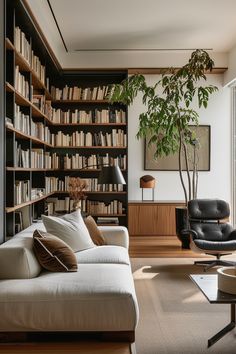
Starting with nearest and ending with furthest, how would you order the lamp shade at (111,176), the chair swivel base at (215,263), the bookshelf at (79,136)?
the lamp shade at (111,176), the chair swivel base at (215,263), the bookshelf at (79,136)

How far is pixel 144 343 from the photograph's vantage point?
297 centimetres

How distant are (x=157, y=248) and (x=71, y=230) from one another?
8.88 feet

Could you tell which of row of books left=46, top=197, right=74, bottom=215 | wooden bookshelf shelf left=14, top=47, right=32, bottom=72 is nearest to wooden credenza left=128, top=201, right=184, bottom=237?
row of books left=46, top=197, right=74, bottom=215

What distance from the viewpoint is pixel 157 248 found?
257 inches

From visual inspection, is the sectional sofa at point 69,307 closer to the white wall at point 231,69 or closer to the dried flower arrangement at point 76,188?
the dried flower arrangement at point 76,188

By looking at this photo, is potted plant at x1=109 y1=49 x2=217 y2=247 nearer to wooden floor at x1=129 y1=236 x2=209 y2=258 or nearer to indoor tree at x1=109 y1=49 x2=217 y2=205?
indoor tree at x1=109 y1=49 x2=217 y2=205

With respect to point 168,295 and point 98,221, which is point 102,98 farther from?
point 168,295

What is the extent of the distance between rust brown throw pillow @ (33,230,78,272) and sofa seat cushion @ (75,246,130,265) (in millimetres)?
398

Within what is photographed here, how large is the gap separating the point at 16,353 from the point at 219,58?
620 cm

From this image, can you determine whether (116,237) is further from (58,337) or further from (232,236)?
(58,337)

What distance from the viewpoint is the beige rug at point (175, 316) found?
291cm

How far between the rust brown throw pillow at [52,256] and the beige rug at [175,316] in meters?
0.73

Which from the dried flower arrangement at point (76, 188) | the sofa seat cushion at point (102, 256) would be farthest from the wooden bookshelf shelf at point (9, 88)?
the dried flower arrangement at point (76, 188)

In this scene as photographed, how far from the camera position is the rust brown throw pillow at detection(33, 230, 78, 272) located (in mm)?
3346
